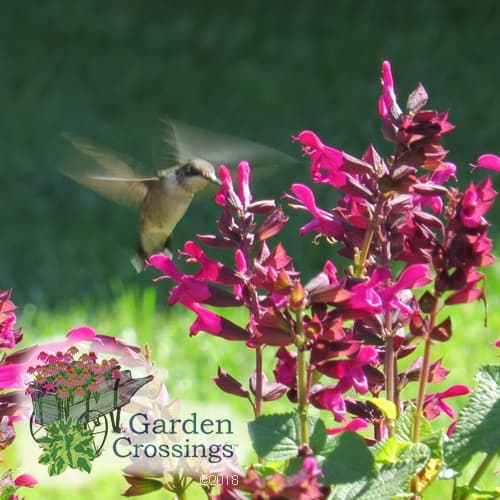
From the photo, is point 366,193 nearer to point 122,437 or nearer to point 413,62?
point 122,437

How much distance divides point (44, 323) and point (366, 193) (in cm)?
280

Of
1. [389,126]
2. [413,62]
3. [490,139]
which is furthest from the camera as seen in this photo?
[413,62]

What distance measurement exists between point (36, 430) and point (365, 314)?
0.32 meters

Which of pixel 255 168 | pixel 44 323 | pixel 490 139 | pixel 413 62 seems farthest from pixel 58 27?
pixel 255 168

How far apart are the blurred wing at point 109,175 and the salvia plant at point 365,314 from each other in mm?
638

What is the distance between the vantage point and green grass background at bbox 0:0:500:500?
3.69 m

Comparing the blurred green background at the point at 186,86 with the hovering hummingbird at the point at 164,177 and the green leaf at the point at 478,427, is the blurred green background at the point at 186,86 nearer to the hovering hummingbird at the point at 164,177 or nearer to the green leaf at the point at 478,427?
the hovering hummingbird at the point at 164,177

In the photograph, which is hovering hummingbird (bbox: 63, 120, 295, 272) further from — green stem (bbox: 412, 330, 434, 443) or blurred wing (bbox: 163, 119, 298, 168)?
green stem (bbox: 412, 330, 434, 443)

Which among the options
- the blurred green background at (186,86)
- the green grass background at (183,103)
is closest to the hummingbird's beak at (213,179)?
the green grass background at (183,103)

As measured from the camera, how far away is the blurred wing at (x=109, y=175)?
1697 millimetres

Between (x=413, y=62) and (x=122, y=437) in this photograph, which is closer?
(x=122, y=437)

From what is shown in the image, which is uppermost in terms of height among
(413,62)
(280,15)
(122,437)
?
(280,15)

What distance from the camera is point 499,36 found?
19.9 feet

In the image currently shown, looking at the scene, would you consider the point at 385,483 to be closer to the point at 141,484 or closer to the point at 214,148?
the point at 141,484
